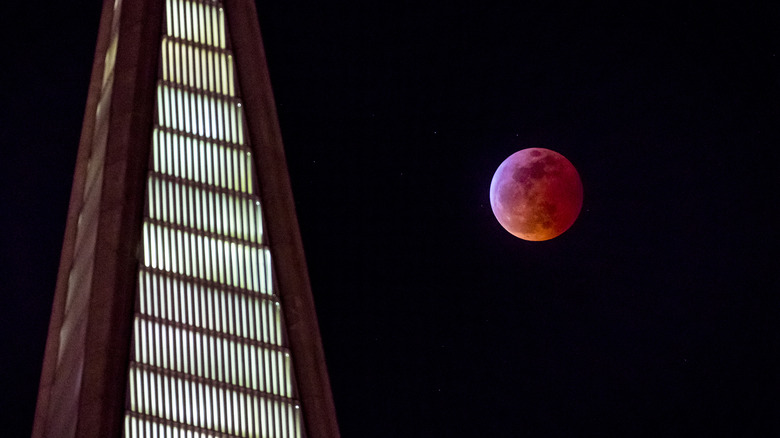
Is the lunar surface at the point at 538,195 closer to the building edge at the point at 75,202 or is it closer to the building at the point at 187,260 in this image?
the building at the point at 187,260

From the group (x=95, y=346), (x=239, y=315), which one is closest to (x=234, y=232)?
(x=239, y=315)

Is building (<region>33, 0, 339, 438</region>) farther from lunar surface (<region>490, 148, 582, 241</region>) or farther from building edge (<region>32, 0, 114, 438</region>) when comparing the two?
lunar surface (<region>490, 148, 582, 241</region>)

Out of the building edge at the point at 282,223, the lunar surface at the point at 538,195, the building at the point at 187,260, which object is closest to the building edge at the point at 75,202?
the building at the point at 187,260

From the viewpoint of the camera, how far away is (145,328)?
1303cm

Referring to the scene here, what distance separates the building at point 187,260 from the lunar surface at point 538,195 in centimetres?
415

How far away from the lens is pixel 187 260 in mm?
13375

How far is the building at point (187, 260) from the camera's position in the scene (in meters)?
12.9

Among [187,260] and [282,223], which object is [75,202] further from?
[282,223]

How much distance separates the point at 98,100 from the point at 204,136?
5.49 feet

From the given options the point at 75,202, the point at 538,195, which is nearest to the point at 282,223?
the point at 75,202

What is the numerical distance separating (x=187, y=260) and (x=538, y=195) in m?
5.35

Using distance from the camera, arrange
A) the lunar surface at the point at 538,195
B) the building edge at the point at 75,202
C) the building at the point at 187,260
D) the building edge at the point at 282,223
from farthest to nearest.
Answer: the lunar surface at the point at 538,195
the building edge at the point at 75,202
the building edge at the point at 282,223
the building at the point at 187,260

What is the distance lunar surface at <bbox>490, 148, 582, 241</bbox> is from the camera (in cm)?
1631

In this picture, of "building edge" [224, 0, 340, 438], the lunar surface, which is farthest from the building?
the lunar surface
